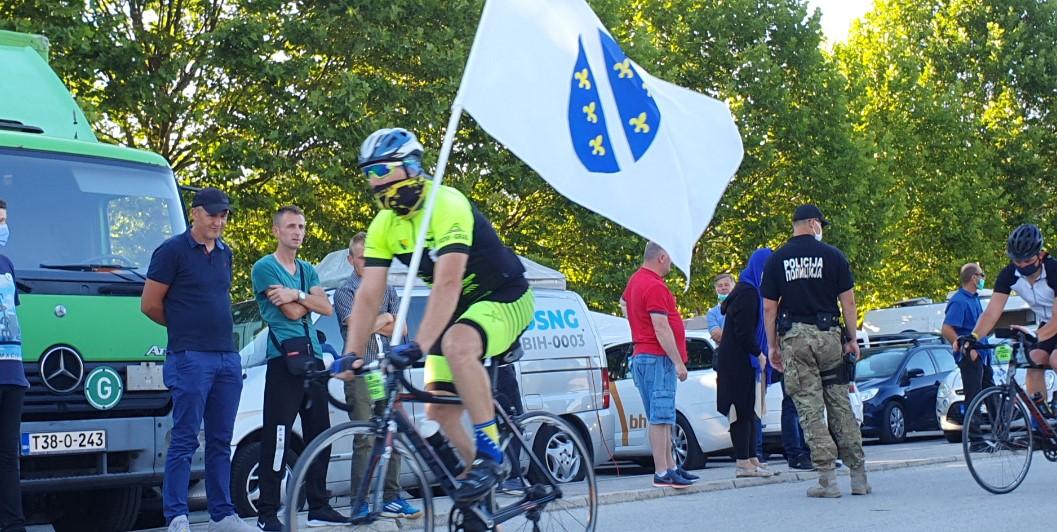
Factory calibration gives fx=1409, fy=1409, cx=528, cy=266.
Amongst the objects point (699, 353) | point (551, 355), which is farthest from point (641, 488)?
point (699, 353)

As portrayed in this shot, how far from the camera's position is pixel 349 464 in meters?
5.61

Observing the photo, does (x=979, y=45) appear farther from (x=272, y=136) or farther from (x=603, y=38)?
(x=603, y=38)

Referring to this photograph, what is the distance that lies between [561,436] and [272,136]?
15517mm

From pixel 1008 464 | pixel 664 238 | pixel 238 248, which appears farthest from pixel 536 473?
pixel 238 248

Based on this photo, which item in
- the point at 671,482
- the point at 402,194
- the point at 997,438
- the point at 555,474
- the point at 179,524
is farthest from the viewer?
the point at 671,482

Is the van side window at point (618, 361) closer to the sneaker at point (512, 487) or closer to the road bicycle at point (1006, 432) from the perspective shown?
the road bicycle at point (1006, 432)

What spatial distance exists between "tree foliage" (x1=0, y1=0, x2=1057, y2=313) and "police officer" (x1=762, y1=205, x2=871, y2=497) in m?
2.89

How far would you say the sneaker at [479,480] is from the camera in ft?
19.2

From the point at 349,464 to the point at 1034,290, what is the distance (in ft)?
20.9

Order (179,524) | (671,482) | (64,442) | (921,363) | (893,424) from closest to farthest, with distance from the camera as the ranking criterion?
1. (179,524)
2. (64,442)
3. (671,482)
4. (893,424)
5. (921,363)

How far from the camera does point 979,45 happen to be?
1758 inches

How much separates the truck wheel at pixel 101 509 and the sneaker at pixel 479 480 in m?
4.79

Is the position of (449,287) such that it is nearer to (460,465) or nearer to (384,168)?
(384,168)

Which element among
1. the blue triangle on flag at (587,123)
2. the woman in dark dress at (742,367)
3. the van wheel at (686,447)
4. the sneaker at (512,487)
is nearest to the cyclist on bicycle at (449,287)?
the sneaker at (512,487)
